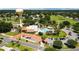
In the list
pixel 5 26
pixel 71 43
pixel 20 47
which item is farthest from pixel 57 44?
pixel 5 26

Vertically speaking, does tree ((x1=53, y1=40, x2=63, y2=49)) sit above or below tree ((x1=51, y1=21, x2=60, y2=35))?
below

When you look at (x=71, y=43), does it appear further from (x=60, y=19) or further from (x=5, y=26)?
(x=5, y=26)

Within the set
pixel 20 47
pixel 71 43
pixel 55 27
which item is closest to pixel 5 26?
pixel 20 47

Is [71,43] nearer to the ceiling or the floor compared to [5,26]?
nearer to the floor

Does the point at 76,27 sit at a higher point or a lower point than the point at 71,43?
higher

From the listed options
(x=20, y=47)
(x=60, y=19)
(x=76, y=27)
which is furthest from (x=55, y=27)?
(x=20, y=47)

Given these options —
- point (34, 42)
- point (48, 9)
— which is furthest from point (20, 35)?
point (48, 9)

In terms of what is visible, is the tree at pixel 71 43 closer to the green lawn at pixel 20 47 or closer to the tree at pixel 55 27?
the tree at pixel 55 27

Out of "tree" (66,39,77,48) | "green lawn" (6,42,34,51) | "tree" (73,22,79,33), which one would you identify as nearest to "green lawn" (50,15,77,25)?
"tree" (73,22,79,33)

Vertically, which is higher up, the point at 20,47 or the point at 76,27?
the point at 76,27

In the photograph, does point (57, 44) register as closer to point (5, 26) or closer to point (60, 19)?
point (60, 19)

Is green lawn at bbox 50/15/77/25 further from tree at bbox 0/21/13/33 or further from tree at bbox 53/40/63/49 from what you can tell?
tree at bbox 0/21/13/33
